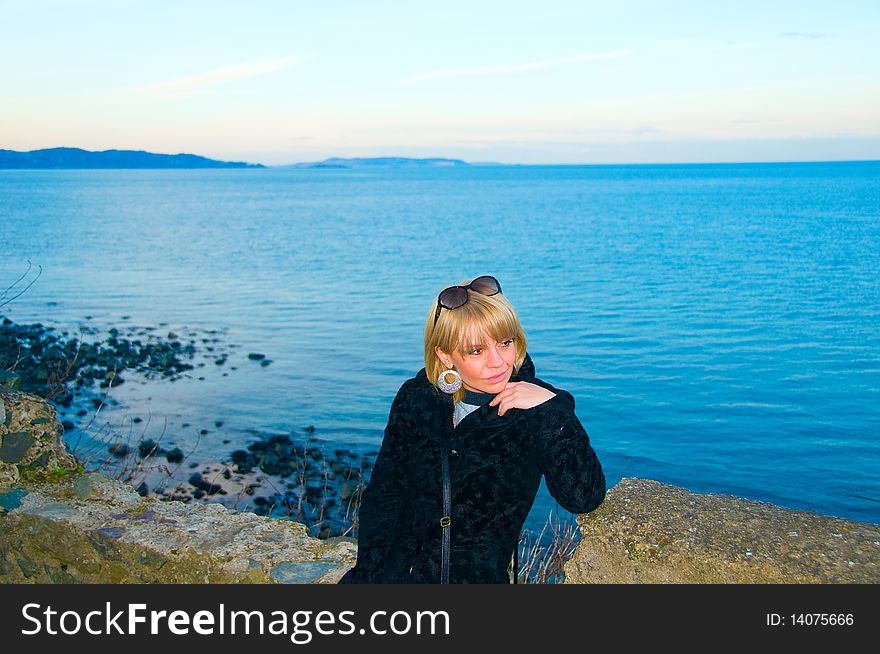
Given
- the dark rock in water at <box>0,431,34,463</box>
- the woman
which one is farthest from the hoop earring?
the dark rock in water at <box>0,431,34,463</box>

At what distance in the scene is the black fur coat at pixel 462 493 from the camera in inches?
125

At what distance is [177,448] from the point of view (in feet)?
53.3

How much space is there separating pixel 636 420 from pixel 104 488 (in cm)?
1534

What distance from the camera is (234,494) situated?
14.0m

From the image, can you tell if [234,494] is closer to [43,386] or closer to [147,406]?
[147,406]

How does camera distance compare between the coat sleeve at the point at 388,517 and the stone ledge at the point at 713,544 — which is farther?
the coat sleeve at the point at 388,517

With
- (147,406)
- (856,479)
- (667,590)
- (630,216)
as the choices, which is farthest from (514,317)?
(630,216)

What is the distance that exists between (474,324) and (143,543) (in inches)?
80.8

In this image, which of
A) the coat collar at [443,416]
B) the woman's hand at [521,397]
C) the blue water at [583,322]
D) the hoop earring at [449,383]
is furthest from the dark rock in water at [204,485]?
the woman's hand at [521,397]

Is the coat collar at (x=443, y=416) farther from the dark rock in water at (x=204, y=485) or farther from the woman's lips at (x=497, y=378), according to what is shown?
the dark rock in water at (x=204, y=485)

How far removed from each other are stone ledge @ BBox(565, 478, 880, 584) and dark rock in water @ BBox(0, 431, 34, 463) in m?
3.27

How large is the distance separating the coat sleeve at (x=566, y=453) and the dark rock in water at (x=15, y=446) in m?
3.21

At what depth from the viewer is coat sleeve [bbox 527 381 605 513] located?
9.96ft

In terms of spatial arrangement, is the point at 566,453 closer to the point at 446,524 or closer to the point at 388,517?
the point at 446,524
